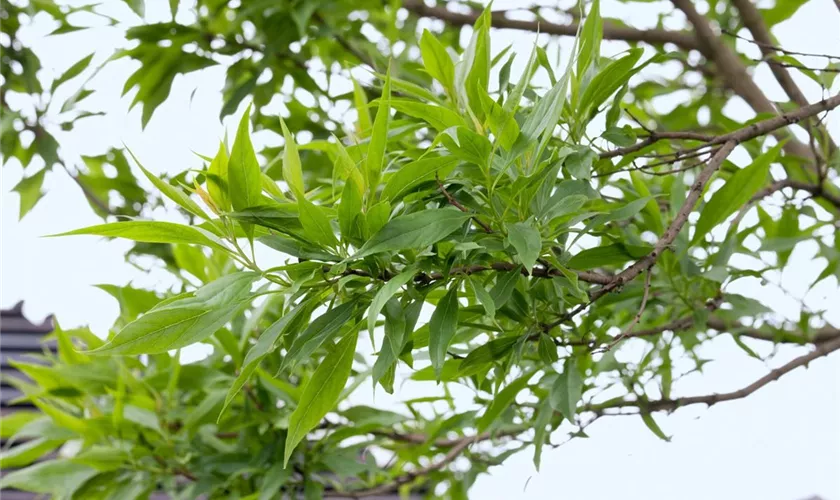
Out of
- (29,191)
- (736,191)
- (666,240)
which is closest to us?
(666,240)

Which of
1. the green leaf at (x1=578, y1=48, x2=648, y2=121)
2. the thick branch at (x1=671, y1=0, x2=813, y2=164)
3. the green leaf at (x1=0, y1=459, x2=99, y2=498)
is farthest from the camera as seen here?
the thick branch at (x1=671, y1=0, x2=813, y2=164)

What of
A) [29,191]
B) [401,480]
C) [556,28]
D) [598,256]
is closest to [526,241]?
[598,256]

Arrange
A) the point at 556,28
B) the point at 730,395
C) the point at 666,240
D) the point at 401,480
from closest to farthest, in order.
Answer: the point at 666,240, the point at 730,395, the point at 401,480, the point at 556,28

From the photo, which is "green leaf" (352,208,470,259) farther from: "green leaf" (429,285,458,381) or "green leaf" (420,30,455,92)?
"green leaf" (420,30,455,92)

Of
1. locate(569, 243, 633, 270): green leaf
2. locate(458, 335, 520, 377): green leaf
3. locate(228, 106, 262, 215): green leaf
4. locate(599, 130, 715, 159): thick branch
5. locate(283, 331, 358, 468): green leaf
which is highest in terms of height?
locate(599, 130, 715, 159): thick branch

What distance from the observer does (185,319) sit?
1.46 feet

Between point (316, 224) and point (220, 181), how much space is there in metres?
0.06

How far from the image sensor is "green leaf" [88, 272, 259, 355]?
0.43 metres

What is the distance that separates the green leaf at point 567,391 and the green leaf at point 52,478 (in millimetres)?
570

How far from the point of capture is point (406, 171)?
45 centimetres

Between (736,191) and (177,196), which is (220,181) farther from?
(736,191)

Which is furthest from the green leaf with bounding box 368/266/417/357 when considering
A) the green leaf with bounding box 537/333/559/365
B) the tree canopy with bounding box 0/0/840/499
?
the green leaf with bounding box 537/333/559/365

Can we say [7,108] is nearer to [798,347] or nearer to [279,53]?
[279,53]

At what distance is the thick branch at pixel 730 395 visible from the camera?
29.9 inches
